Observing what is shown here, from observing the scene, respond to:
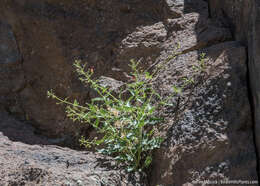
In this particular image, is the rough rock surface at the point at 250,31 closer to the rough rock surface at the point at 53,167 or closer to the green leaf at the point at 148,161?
→ the green leaf at the point at 148,161

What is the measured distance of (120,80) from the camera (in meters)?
3.20

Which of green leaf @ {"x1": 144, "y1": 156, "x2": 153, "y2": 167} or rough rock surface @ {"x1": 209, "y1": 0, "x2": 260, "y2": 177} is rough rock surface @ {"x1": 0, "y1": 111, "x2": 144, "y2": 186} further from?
rough rock surface @ {"x1": 209, "y1": 0, "x2": 260, "y2": 177}

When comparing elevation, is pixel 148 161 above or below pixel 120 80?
below

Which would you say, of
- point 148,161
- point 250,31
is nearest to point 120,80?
point 148,161

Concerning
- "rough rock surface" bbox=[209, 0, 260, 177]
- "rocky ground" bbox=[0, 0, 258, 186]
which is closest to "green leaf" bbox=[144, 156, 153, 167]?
"rocky ground" bbox=[0, 0, 258, 186]

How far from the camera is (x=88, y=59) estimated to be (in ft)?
11.2

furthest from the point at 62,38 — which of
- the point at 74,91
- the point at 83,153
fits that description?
the point at 83,153

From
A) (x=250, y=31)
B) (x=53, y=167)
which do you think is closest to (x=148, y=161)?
(x=53, y=167)

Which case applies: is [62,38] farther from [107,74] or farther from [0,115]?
[0,115]

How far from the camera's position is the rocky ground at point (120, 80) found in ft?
6.87

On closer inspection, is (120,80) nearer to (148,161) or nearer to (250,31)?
(148,161)

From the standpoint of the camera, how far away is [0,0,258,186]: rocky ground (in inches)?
82.4

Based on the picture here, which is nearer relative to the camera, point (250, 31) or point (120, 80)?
point (250, 31)

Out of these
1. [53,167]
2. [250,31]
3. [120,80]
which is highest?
[250,31]
